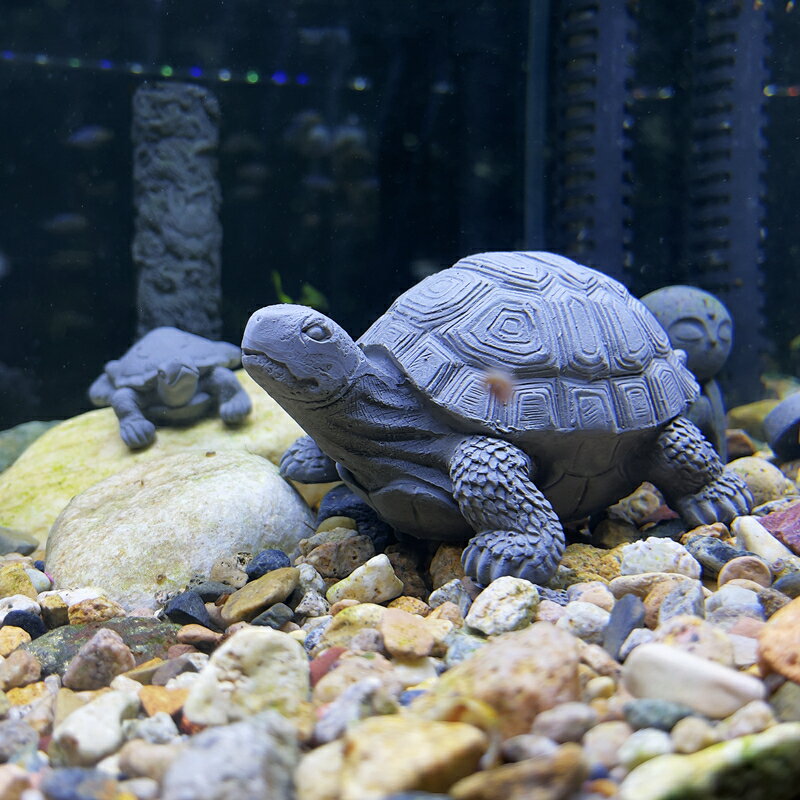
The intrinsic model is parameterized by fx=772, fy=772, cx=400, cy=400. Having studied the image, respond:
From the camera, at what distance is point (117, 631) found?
8.75ft

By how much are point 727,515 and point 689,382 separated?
613 mm

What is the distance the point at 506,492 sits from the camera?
2854 millimetres

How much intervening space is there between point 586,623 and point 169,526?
73.5 inches

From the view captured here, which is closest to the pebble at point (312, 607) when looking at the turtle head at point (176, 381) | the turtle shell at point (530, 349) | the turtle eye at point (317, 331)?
the turtle shell at point (530, 349)

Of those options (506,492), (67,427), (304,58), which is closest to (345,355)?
(506,492)

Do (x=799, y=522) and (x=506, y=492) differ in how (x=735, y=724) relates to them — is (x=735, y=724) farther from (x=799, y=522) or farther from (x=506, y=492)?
(x=799, y=522)

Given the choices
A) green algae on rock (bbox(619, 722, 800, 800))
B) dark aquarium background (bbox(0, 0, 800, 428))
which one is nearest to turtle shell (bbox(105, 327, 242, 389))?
dark aquarium background (bbox(0, 0, 800, 428))

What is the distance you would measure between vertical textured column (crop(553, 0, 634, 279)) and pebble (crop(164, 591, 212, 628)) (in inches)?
158

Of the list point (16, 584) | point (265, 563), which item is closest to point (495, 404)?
point (265, 563)

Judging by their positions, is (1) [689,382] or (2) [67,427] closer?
(1) [689,382]

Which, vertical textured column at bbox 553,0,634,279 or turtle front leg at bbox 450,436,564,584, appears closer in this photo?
turtle front leg at bbox 450,436,564,584

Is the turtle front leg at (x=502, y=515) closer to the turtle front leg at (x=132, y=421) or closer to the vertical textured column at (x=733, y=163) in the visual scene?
the turtle front leg at (x=132, y=421)

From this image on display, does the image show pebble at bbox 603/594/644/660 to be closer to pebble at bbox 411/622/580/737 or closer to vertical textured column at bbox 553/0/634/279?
pebble at bbox 411/622/580/737

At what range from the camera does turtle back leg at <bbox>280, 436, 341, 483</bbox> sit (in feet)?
12.0
